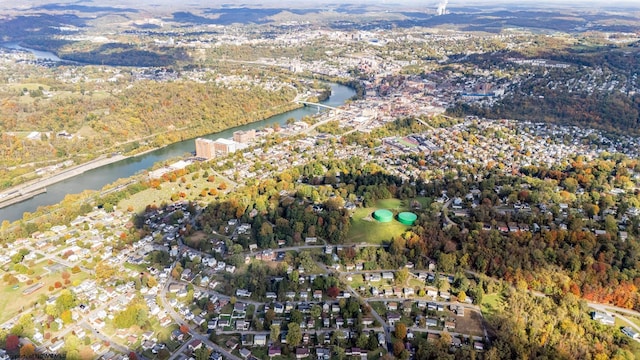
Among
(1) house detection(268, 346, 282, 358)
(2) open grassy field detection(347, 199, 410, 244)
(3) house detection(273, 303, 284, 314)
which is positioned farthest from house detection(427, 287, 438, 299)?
(1) house detection(268, 346, 282, 358)

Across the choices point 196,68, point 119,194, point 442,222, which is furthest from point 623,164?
point 196,68

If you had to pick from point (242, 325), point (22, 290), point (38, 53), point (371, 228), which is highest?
point (38, 53)

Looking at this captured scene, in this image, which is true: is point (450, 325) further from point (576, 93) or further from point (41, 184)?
point (576, 93)

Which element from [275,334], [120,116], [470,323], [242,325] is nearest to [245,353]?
[275,334]

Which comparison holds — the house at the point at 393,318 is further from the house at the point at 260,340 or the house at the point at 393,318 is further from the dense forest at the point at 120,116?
the dense forest at the point at 120,116

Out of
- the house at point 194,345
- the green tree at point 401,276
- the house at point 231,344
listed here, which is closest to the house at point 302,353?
the house at point 231,344

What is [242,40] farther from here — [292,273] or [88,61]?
[292,273]

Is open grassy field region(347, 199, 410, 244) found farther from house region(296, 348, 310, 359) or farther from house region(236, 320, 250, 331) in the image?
house region(296, 348, 310, 359)
